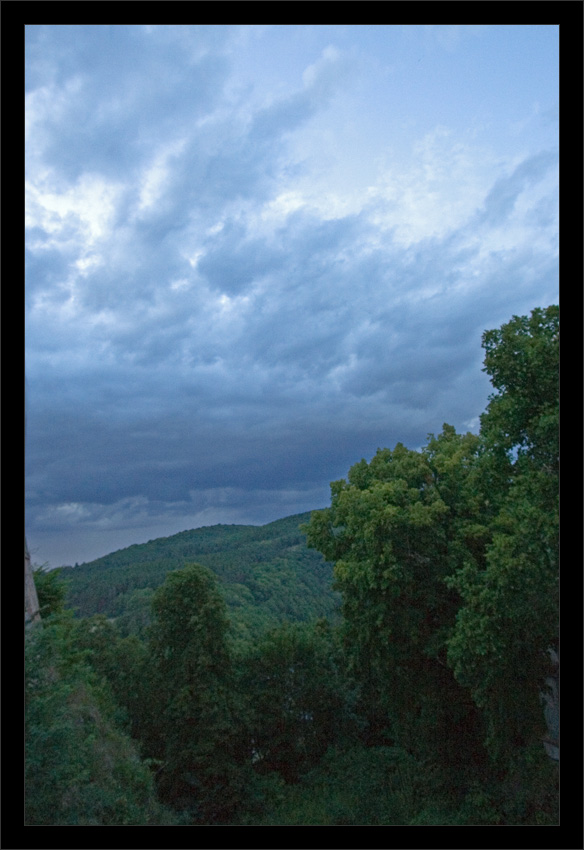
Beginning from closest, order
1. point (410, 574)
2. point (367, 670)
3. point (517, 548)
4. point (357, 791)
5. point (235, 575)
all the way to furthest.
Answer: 1. point (517, 548)
2. point (410, 574)
3. point (367, 670)
4. point (357, 791)
5. point (235, 575)

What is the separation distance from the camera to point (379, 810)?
12938 mm

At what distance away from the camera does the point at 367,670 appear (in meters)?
12.9

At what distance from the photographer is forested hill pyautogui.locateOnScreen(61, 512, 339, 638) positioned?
72.5 ft

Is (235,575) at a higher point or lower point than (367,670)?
higher

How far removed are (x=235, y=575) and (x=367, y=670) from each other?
50.0ft

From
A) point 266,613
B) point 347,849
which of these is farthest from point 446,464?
point 266,613

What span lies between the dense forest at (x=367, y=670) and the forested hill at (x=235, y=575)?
0.33 metres

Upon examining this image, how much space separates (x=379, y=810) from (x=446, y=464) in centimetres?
809

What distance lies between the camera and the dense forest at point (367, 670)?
700 cm

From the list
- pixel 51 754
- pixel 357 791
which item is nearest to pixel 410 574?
pixel 357 791

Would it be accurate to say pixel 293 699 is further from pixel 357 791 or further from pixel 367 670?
pixel 367 670

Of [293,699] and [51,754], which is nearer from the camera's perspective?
[51,754]

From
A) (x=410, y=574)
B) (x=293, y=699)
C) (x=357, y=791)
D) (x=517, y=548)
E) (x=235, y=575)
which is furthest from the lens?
(x=235, y=575)

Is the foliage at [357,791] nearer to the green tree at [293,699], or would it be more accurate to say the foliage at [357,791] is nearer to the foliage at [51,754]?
the green tree at [293,699]
